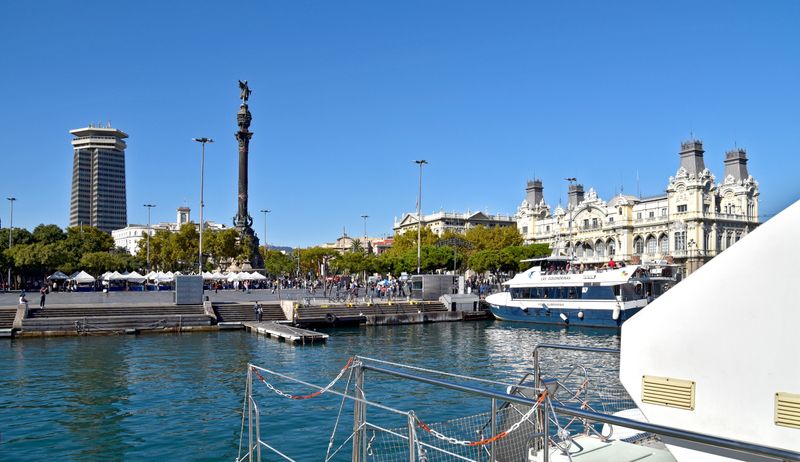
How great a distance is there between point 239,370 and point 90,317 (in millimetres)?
18081

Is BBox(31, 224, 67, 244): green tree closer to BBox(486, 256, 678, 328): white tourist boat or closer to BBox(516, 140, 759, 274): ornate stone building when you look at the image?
BBox(486, 256, 678, 328): white tourist boat

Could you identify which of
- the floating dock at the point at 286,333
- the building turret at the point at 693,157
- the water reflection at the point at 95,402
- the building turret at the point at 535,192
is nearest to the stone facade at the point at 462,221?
the building turret at the point at 535,192

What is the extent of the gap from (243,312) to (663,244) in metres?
79.4

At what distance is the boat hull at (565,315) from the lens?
42872 millimetres

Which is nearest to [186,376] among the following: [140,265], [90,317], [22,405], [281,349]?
[22,405]

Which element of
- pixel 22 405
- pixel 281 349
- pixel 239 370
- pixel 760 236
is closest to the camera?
pixel 760 236

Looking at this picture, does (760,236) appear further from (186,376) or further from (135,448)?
(186,376)

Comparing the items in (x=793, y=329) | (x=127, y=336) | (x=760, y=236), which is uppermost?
(x=760, y=236)

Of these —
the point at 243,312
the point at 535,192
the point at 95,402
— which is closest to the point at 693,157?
the point at 535,192

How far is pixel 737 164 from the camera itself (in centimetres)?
11200

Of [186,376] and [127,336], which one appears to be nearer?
[186,376]

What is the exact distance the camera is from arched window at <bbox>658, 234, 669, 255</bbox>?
333ft

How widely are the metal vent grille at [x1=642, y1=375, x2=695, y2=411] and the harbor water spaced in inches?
373

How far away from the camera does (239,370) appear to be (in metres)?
25.0
